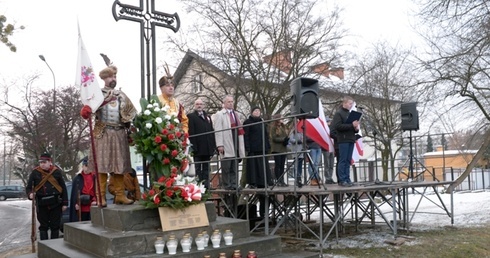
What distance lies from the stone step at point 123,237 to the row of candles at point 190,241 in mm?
155

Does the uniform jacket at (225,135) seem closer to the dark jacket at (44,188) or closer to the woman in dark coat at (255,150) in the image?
the woman in dark coat at (255,150)

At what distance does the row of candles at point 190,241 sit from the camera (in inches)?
216

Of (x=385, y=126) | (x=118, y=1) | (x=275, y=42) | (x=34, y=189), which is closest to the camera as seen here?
(x=118, y=1)

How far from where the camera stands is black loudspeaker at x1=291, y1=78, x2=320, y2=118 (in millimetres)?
7973

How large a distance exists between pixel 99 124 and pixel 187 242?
203 cm

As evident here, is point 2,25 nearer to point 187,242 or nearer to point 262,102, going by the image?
point 187,242

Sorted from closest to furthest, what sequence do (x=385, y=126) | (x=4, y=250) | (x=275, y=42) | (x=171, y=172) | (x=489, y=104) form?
1. (x=171, y=172)
2. (x=4, y=250)
3. (x=489, y=104)
4. (x=275, y=42)
5. (x=385, y=126)

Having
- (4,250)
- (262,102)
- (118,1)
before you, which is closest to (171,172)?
(118,1)

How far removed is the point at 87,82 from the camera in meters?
5.94

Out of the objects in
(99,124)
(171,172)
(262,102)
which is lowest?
(171,172)

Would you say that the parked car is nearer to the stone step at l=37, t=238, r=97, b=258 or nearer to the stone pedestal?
the stone step at l=37, t=238, r=97, b=258

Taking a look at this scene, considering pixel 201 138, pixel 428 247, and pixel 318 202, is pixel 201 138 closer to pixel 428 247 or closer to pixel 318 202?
pixel 318 202

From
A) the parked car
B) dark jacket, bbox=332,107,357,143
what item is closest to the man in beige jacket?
dark jacket, bbox=332,107,357,143

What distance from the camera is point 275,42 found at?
63.1ft
